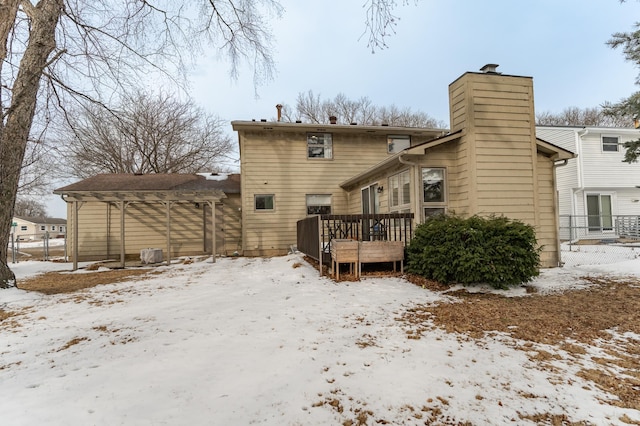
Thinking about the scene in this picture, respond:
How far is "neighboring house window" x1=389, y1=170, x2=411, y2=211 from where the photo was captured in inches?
315

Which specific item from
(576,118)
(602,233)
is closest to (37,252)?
(602,233)

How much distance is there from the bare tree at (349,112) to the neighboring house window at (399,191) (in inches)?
886

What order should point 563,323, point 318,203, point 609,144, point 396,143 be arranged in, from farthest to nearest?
point 609,144 → point 396,143 → point 318,203 → point 563,323

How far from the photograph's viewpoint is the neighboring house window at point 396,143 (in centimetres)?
1339

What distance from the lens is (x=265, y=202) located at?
12.5m

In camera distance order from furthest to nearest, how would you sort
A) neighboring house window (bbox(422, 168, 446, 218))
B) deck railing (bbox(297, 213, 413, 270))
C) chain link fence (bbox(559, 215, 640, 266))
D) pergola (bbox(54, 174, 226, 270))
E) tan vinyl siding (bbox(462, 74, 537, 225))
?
chain link fence (bbox(559, 215, 640, 266)) < pergola (bbox(54, 174, 226, 270)) < neighboring house window (bbox(422, 168, 446, 218)) < deck railing (bbox(297, 213, 413, 270)) < tan vinyl siding (bbox(462, 74, 537, 225))

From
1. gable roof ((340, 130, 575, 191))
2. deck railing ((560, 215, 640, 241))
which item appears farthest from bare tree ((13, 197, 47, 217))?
deck railing ((560, 215, 640, 241))

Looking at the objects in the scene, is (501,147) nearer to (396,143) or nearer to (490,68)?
(490,68)

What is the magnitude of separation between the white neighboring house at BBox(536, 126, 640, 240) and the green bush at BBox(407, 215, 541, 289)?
11.9 metres

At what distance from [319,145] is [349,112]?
65.1 ft

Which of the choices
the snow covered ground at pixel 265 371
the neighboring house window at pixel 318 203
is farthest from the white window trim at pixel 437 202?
the neighboring house window at pixel 318 203

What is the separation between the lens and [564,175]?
15.5 m

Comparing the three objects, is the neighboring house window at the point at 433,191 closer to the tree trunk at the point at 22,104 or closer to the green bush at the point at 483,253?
the green bush at the point at 483,253

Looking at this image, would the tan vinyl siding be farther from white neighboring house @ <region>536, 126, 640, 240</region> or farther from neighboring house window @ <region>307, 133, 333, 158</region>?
white neighboring house @ <region>536, 126, 640, 240</region>
